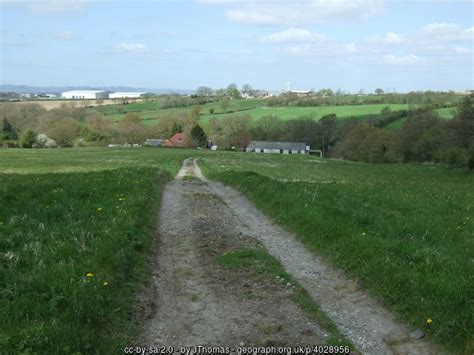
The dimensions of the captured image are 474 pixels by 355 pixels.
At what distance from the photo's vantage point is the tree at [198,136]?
12888 centimetres

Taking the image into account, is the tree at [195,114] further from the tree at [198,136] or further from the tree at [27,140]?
the tree at [27,140]

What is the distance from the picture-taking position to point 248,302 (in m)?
7.45

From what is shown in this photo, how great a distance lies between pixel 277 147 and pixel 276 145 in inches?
65.5

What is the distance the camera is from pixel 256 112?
168875mm

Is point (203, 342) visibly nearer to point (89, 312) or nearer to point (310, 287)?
point (89, 312)

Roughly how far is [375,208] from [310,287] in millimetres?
7804

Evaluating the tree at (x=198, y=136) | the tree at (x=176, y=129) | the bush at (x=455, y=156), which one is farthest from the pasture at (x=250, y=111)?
the bush at (x=455, y=156)

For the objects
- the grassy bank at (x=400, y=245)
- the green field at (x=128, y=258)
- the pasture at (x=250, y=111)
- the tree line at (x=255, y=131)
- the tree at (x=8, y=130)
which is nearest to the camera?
the green field at (x=128, y=258)

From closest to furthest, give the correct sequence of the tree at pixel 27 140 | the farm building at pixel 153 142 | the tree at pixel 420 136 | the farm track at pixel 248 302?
the farm track at pixel 248 302, the tree at pixel 420 136, the tree at pixel 27 140, the farm building at pixel 153 142

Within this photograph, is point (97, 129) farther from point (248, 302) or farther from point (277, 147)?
point (248, 302)

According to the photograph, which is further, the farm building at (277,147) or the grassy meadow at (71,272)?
the farm building at (277,147)

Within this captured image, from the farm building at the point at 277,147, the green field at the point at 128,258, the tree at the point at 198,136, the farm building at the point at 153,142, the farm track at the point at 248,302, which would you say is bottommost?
the farm building at the point at 277,147

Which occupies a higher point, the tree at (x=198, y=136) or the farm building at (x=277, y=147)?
the tree at (x=198, y=136)

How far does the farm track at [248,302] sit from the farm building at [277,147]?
12102 cm
